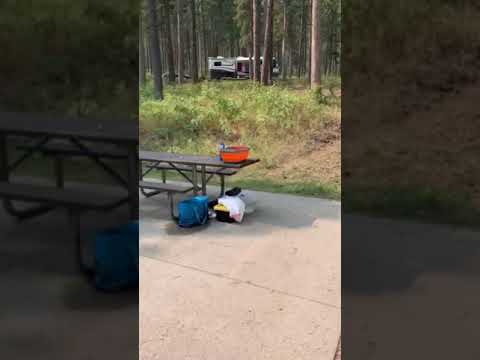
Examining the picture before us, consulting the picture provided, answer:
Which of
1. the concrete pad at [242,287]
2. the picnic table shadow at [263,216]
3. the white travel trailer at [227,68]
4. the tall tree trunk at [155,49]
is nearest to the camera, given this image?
the concrete pad at [242,287]

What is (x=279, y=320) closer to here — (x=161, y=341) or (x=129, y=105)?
(x=161, y=341)

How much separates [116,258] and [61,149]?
0.34 metres

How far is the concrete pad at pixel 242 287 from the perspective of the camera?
2818mm

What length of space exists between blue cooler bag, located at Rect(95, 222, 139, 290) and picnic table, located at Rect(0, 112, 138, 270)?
7 cm

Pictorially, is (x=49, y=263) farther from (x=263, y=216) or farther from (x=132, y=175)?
(x=263, y=216)

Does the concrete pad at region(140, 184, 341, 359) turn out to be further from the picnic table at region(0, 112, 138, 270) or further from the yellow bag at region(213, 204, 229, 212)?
the picnic table at region(0, 112, 138, 270)

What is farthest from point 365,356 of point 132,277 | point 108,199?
point 108,199

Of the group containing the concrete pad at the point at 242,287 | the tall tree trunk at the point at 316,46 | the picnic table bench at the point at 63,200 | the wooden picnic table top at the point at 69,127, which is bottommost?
the concrete pad at the point at 242,287

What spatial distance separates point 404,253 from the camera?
236 centimetres

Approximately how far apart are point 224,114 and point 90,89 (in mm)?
8763

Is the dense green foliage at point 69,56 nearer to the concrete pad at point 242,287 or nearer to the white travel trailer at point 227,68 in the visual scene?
the concrete pad at point 242,287

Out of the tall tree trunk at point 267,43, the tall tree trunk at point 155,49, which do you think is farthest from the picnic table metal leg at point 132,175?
the tall tree trunk at point 267,43

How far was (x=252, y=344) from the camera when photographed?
2820mm

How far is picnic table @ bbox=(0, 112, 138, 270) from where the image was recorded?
4.35ft
